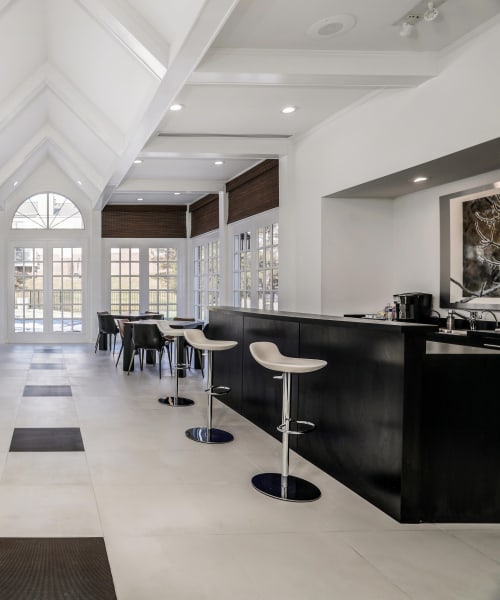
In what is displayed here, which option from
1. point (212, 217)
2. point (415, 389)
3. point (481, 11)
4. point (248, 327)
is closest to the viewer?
point (415, 389)

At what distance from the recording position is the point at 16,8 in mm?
5855

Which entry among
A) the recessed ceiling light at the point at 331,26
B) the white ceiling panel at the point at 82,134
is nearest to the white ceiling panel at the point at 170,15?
the recessed ceiling light at the point at 331,26

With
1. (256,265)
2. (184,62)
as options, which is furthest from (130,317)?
(184,62)

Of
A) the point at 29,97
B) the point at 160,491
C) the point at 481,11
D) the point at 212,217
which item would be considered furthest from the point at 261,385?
the point at 212,217

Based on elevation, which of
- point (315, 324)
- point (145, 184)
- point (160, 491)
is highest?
point (145, 184)

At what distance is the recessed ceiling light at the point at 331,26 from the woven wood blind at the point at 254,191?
3.64 metres

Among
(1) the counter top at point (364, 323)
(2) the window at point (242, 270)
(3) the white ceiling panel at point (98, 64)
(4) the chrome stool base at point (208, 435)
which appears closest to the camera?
(1) the counter top at point (364, 323)

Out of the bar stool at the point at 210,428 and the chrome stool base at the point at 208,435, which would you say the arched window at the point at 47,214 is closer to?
the bar stool at the point at 210,428

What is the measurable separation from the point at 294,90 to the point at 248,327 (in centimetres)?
237

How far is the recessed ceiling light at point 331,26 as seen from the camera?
3885 millimetres

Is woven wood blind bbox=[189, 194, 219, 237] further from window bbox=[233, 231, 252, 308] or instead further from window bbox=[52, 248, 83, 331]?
window bbox=[52, 248, 83, 331]

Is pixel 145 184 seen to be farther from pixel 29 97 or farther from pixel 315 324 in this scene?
pixel 315 324

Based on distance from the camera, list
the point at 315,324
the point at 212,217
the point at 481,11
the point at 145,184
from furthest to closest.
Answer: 1. the point at 212,217
2. the point at 145,184
3. the point at 315,324
4. the point at 481,11

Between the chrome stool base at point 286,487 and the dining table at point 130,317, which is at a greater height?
the dining table at point 130,317
